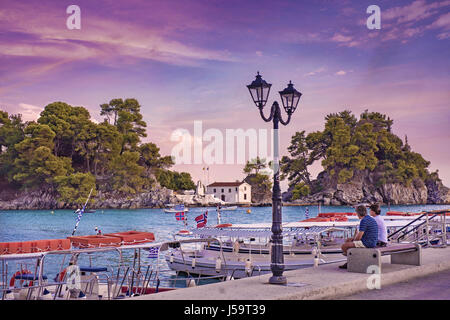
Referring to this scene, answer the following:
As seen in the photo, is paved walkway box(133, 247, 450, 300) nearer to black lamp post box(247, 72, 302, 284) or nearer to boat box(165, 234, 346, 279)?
black lamp post box(247, 72, 302, 284)

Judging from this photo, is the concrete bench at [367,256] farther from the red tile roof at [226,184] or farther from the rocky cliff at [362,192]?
the red tile roof at [226,184]

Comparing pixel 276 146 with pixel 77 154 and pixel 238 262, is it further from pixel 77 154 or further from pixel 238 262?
pixel 77 154

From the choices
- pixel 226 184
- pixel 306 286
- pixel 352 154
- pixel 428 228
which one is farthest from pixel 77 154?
pixel 306 286

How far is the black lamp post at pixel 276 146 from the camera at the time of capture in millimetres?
9523

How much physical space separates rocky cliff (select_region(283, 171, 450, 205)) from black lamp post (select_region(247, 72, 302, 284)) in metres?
153

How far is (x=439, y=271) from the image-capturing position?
11.9 m

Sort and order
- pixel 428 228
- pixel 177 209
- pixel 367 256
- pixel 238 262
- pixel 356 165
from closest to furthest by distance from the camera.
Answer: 1. pixel 367 256
2. pixel 428 228
3. pixel 238 262
4. pixel 177 209
5. pixel 356 165

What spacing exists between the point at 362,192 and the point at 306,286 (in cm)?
16167

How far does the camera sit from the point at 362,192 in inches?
6486

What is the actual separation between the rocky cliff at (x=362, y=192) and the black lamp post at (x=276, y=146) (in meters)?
153
